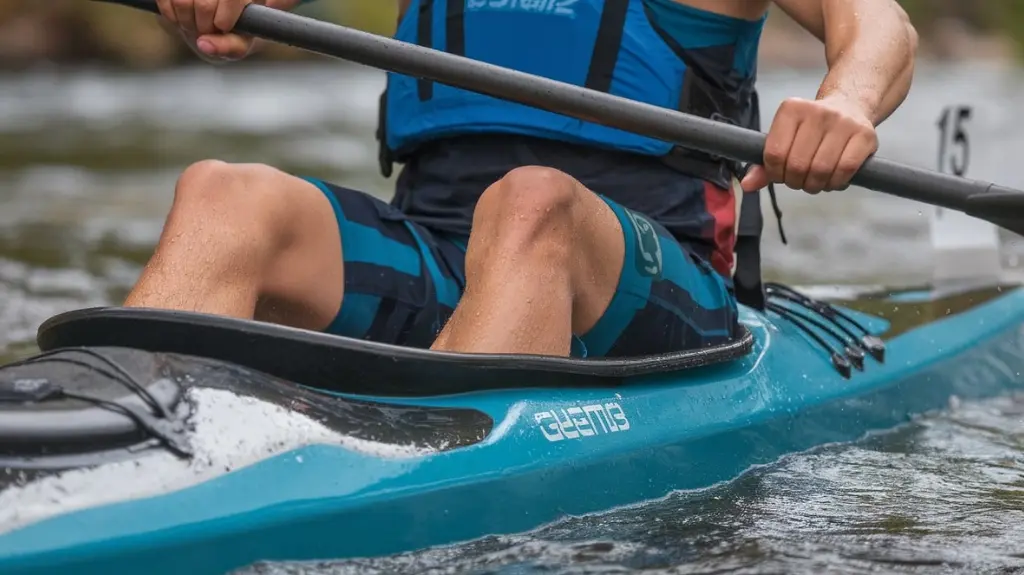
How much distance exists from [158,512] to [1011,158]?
3331 millimetres

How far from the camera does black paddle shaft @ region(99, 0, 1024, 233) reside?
185 cm

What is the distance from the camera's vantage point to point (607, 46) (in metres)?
2.20

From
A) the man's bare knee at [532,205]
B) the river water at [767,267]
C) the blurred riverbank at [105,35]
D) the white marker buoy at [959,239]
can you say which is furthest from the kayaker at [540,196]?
the blurred riverbank at [105,35]

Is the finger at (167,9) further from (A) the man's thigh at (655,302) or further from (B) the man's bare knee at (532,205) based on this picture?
(A) the man's thigh at (655,302)

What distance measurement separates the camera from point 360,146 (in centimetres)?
1010

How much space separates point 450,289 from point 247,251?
1.43ft

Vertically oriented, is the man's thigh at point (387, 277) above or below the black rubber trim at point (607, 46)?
below

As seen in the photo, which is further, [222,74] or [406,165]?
[222,74]

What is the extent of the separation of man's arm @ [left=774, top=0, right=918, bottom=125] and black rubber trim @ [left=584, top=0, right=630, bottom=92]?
0.30 meters

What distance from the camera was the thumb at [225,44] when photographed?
81.4 inches

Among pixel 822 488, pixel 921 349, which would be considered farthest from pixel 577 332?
pixel 921 349

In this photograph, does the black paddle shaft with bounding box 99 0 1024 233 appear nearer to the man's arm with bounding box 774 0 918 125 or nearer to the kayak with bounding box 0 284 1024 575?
the man's arm with bounding box 774 0 918 125

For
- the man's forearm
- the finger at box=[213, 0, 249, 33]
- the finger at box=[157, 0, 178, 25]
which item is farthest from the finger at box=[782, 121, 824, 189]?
the finger at box=[157, 0, 178, 25]

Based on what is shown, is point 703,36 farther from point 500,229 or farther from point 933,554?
point 933,554
